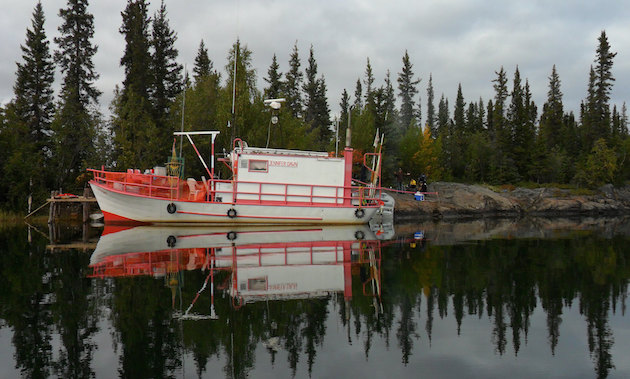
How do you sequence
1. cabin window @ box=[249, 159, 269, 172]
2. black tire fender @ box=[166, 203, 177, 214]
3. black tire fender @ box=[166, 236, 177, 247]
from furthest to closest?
1. cabin window @ box=[249, 159, 269, 172]
2. black tire fender @ box=[166, 203, 177, 214]
3. black tire fender @ box=[166, 236, 177, 247]

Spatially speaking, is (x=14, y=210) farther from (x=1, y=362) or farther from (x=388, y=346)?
(x=388, y=346)

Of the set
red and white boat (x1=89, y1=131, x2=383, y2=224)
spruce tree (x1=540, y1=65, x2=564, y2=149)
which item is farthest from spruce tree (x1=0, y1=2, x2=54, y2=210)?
spruce tree (x1=540, y1=65, x2=564, y2=149)

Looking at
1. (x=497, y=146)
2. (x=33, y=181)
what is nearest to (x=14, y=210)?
(x=33, y=181)

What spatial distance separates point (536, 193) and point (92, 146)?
116 ft

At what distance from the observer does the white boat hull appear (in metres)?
20.8

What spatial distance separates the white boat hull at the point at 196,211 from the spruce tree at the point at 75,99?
9.57m

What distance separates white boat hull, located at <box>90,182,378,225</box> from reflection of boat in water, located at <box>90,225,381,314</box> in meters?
1.94

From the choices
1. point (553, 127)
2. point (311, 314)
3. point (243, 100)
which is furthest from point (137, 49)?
point (553, 127)

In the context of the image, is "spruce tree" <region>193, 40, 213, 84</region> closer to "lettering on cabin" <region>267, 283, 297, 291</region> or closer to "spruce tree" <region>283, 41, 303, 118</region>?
"spruce tree" <region>283, 41, 303, 118</region>

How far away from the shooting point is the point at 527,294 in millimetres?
8422

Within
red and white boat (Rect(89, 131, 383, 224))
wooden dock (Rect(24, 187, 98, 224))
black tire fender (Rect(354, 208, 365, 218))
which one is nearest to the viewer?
red and white boat (Rect(89, 131, 383, 224))

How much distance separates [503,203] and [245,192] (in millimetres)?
22880

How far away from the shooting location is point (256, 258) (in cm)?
1198

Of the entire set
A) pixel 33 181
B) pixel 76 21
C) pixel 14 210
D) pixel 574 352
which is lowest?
pixel 574 352
